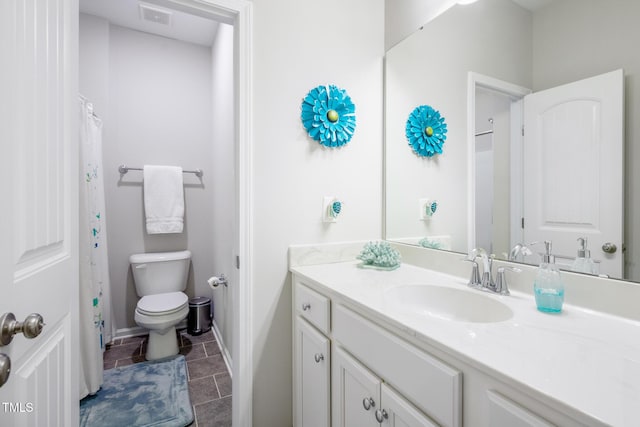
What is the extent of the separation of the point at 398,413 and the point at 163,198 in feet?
8.11

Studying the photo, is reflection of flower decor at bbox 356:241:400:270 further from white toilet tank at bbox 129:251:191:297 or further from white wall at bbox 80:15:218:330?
white wall at bbox 80:15:218:330

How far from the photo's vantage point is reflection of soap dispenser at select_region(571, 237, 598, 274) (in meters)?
0.88

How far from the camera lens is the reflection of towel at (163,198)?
2523 mm

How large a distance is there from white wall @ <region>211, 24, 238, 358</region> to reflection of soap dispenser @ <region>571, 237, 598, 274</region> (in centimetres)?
165

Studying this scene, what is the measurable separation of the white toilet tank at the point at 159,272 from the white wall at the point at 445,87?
1.91 meters

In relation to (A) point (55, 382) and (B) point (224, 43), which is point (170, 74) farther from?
(A) point (55, 382)

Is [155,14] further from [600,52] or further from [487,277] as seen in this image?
[487,277]

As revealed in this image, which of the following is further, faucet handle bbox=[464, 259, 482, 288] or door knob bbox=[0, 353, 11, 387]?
faucet handle bbox=[464, 259, 482, 288]

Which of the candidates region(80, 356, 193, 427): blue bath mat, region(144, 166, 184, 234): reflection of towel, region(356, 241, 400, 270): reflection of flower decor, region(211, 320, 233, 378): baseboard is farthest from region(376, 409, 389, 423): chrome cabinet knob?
region(144, 166, 184, 234): reflection of towel

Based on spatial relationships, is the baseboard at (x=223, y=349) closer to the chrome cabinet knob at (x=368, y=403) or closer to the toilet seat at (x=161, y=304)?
the toilet seat at (x=161, y=304)

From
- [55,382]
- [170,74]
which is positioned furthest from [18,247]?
[170,74]

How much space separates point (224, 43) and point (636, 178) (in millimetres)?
2403

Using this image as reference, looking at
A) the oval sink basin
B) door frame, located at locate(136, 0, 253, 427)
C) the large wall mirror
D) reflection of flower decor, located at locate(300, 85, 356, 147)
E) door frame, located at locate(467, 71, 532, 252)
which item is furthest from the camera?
reflection of flower decor, located at locate(300, 85, 356, 147)

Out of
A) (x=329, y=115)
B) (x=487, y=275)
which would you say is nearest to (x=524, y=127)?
(x=487, y=275)
